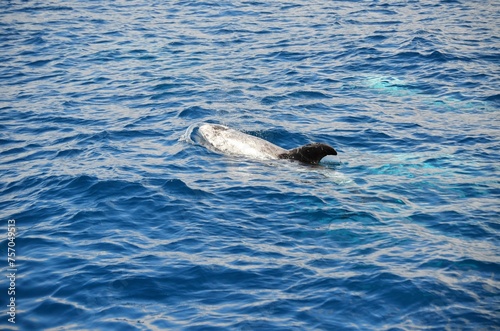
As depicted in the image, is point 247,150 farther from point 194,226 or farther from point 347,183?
point 194,226

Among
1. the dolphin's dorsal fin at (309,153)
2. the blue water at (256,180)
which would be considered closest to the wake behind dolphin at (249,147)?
the dolphin's dorsal fin at (309,153)

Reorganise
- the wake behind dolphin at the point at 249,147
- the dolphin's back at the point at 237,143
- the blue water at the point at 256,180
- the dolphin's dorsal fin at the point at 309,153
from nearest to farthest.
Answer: the blue water at the point at 256,180 → the dolphin's dorsal fin at the point at 309,153 → the wake behind dolphin at the point at 249,147 → the dolphin's back at the point at 237,143

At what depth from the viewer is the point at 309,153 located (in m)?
15.3

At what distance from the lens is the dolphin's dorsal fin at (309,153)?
14848 millimetres

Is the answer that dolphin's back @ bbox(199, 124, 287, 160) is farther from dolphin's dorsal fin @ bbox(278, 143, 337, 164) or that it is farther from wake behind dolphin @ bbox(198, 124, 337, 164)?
dolphin's dorsal fin @ bbox(278, 143, 337, 164)

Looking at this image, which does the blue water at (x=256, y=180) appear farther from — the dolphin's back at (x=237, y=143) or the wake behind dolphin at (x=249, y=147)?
the dolphin's back at (x=237, y=143)

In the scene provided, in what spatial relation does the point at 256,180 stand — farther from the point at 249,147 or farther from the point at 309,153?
the point at 249,147

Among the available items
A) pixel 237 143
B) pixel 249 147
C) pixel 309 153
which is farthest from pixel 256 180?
pixel 237 143

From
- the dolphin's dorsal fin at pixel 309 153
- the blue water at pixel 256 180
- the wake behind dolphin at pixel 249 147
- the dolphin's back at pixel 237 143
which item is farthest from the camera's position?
the dolphin's back at pixel 237 143

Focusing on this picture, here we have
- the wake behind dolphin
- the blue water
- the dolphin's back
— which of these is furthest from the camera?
the dolphin's back

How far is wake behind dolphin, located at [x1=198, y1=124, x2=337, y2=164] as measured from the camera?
1531 cm

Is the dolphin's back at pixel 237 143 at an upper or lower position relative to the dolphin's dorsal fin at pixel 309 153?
lower

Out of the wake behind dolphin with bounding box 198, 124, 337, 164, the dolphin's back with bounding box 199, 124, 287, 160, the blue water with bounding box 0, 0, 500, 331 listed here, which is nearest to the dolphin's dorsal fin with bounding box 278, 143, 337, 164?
the wake behind dolphin with bounding box 198, 124, 337, 164

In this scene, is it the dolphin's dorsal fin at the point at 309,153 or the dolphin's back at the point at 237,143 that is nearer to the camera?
the dolphin's dorsal fin at the point at 309,153
